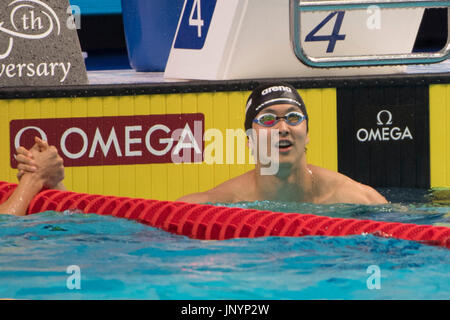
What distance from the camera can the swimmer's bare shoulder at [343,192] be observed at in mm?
5445

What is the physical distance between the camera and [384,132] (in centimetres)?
618

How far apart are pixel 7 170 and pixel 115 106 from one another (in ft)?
2.78

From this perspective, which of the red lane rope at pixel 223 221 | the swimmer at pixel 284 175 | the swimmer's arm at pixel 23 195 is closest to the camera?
the red lane rope at pixel 223 221

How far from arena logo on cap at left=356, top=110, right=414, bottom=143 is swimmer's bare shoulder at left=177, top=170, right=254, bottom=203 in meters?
1.03

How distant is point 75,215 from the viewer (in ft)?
16.9

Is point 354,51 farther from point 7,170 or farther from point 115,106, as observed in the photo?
point 7,170

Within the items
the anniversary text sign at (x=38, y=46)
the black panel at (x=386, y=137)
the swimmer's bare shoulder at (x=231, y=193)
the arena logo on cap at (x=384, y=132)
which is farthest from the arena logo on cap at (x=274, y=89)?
the anniversary text sign at (x=38, y=46)

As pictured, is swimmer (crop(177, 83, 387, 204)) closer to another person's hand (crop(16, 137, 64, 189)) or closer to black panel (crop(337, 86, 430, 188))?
black panel (crop(337, 86, 430, 188))

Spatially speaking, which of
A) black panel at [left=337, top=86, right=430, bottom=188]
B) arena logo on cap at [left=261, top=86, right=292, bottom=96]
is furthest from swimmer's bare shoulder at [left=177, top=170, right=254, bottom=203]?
black panel at [left=337, top=86, right=430, bottom=188]

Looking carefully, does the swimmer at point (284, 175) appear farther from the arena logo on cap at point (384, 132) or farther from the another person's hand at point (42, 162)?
the arena logo on cap at point (384, 132)

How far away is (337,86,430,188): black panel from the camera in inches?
242

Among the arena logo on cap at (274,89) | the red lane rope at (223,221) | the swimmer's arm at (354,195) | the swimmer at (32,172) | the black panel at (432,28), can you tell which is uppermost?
the black panel at (432,28)

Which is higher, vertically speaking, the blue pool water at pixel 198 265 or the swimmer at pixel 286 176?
the swimmer at pixel 286 176

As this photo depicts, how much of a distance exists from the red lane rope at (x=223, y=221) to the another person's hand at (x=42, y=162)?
4.5 inches
